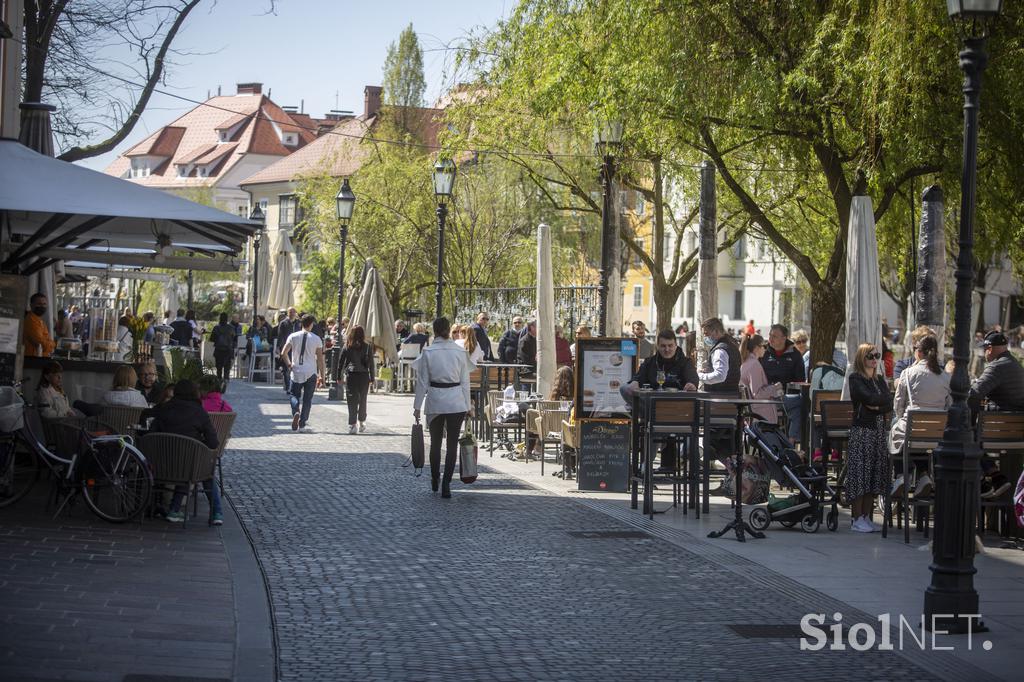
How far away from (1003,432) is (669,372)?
406 cm

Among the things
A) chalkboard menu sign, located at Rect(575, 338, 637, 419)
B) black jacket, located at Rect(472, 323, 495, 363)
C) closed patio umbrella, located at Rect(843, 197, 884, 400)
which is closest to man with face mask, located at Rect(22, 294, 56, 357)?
chalkboard menu sign, located at Rect(575, 338, 637, 419)

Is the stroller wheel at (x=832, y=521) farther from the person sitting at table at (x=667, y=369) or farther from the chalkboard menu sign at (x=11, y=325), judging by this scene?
the chalkboard menu sign at (x=11, y=325)

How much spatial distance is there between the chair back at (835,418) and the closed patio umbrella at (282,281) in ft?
98.8

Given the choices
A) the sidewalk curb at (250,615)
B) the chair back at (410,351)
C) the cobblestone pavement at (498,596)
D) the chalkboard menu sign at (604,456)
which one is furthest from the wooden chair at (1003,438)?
the chair back at (410,351)

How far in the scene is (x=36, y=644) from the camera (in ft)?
24.2

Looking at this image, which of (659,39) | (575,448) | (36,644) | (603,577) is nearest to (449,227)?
(659,39)

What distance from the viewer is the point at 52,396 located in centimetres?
1336

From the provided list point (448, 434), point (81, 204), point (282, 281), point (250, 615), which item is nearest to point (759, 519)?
point (448, 434)

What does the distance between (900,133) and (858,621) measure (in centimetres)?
1034

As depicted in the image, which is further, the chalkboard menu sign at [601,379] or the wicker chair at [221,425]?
the chalkboard menu sign at [601,379]

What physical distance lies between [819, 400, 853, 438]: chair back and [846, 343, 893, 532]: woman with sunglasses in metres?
0.65

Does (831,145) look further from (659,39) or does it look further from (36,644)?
(36,644)

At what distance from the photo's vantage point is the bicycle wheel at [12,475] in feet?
41.0
